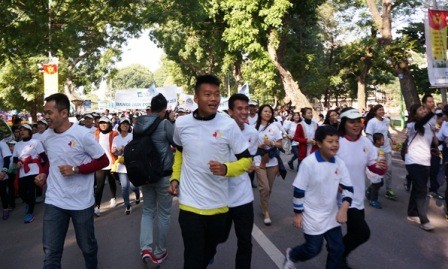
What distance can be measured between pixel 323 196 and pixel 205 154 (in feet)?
3.81

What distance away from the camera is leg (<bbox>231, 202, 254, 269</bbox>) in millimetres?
3742

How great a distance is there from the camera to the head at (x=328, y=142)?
3629 mm

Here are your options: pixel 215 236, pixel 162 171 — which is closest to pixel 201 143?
pixel 215 236

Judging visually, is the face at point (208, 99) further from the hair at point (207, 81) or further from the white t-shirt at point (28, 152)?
the white t-shirt at point (28, 152)

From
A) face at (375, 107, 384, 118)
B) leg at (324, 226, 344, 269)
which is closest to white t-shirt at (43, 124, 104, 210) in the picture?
leg at (324, 226, 344, 269)

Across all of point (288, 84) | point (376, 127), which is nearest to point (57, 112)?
point (376, 127)

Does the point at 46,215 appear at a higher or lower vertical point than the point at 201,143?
lower

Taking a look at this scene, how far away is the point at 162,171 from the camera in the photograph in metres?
4.65

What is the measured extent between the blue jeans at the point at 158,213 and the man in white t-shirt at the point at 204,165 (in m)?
1.47

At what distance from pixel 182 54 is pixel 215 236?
2981 cm

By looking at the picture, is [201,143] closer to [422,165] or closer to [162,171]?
[162,171]

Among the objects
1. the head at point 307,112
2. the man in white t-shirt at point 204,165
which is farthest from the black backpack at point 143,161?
the head at point 307,112

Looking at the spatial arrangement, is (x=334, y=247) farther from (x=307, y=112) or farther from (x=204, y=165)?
(x=307, y=112)

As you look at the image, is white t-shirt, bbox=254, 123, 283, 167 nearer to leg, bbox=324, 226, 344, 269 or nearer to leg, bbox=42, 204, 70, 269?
leg, bbox=324, 226, 344, 269
